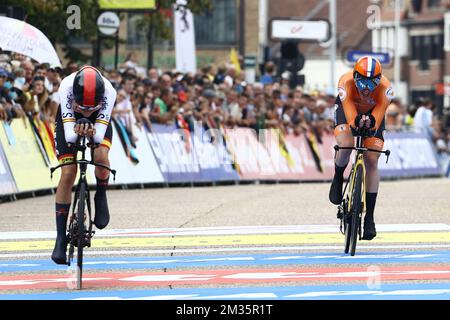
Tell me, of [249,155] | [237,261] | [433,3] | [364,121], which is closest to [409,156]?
[249,155]

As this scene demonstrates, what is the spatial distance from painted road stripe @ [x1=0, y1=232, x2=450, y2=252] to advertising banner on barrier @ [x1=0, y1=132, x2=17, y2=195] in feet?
20.8

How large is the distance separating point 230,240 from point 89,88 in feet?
14.5

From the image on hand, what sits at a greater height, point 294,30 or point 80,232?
point 294,30

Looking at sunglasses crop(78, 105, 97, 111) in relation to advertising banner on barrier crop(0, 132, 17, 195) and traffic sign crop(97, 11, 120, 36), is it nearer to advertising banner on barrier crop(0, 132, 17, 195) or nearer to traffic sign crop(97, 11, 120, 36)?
advertising banner on barrier crop(0, 132, 17, 195)

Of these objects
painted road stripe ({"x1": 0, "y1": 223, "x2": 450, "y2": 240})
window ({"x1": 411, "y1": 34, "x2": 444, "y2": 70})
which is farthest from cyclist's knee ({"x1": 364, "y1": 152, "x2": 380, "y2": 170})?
window ({"x1": 411, "y1": 34, "x2": 444, "y2": 70})

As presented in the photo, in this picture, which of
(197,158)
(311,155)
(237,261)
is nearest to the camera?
(237,261)

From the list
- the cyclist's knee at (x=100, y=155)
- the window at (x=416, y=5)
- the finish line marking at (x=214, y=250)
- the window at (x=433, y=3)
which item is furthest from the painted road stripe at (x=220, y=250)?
the window at (x=416, y=5)

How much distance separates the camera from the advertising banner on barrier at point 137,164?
84.8 feet

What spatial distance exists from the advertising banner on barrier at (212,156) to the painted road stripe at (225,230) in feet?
38.4

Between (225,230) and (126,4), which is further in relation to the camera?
(126,4)

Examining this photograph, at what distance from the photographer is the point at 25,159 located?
22.7 metres

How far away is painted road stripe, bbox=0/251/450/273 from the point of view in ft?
41.2

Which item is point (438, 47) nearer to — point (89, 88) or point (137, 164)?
point (137, 164)
